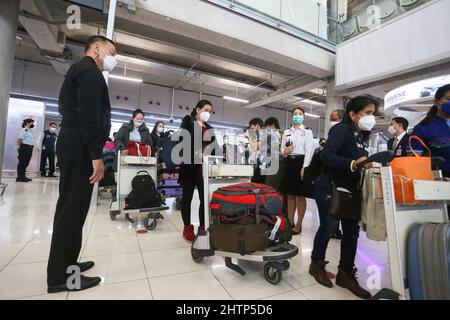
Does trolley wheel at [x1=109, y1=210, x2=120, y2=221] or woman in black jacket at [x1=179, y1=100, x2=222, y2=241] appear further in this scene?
trolley wheel at [x1=109, y1=210, x2=120, y2=221]

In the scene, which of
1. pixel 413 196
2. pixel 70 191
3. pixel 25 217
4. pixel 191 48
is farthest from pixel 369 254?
pixel 191 48

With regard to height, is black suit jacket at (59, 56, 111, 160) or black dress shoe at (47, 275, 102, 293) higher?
black suit jacket at (59, 56, 111, 160)

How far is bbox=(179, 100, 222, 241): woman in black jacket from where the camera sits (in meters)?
2.17

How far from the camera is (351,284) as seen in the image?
1.43 metres

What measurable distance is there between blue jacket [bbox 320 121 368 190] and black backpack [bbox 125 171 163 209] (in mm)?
2083

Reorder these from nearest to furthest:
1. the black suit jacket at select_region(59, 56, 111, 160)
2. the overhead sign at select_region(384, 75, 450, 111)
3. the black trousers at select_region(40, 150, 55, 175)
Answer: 1. the black suit jacket at select_region(59, 56, 111, 160)
2. the overhead sign at select_region(384, 75, 450, 111)
3. the black trousers at select_region(40, 150, 55, 175)

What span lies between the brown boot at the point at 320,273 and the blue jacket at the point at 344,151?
0.62m

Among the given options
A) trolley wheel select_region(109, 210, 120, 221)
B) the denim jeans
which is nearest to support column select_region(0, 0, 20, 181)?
trolley wheel select_region(109, 210, 120, 221)

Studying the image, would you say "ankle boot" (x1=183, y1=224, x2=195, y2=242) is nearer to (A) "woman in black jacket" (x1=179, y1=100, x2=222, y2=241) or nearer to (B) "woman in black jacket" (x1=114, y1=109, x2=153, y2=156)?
(A) "woman in black jacket" (x1=179, y1=100, x2=222, y2=241)

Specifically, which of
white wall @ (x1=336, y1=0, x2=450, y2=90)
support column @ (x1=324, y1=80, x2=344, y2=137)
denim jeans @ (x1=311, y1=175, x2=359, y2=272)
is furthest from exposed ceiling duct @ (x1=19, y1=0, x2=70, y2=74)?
support column @ (x1=324, y1=80, x2=344, y2=137)

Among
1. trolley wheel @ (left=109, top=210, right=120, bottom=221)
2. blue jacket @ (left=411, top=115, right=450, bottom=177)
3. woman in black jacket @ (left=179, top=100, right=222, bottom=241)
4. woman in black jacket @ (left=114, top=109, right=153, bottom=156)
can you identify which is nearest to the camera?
Result: blue jacket @ (left=411, top=115, right=450, bottom=177)

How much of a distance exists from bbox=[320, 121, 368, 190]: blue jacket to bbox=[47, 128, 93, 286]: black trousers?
1.52 meters

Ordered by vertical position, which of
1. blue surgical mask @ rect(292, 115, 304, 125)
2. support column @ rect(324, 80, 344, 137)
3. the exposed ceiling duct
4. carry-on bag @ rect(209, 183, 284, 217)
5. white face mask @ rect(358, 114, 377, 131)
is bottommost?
carry-on bag @ rect(209, 183, 284, 217)

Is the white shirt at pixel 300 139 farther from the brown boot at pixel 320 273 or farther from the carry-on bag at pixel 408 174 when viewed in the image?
the carry-on bag at pixel 408 174
